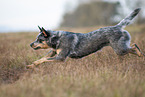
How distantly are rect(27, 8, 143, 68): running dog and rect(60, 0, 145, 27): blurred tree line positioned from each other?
22558 millimetres

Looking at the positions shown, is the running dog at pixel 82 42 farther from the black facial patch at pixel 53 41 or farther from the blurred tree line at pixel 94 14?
the blurred tree line at pixel 94 14

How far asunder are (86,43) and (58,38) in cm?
79

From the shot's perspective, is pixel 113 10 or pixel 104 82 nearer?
pixel 104 82

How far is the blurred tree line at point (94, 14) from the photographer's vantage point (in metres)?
28.6

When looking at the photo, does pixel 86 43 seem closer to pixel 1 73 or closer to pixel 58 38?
pixel 58 38

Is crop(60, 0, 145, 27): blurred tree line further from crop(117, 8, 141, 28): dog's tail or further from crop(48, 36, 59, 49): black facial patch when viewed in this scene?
crop(48, 36, 59, 49): black facial patch

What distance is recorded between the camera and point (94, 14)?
31500 millimetres

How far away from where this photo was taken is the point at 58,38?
13.3 ft

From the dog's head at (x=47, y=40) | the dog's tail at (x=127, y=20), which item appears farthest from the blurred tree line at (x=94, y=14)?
the dog's head at (x=47, y=40)

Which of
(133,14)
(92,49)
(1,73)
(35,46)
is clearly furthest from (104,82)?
(1,73)

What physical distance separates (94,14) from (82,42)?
28679mm

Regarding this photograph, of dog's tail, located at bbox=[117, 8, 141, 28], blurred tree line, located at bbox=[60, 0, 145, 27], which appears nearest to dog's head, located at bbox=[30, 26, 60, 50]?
dog's tail, located at bbox=[117, 8, 141, 28]

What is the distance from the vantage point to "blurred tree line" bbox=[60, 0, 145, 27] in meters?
28.6

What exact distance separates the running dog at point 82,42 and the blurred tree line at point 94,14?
22558mm
